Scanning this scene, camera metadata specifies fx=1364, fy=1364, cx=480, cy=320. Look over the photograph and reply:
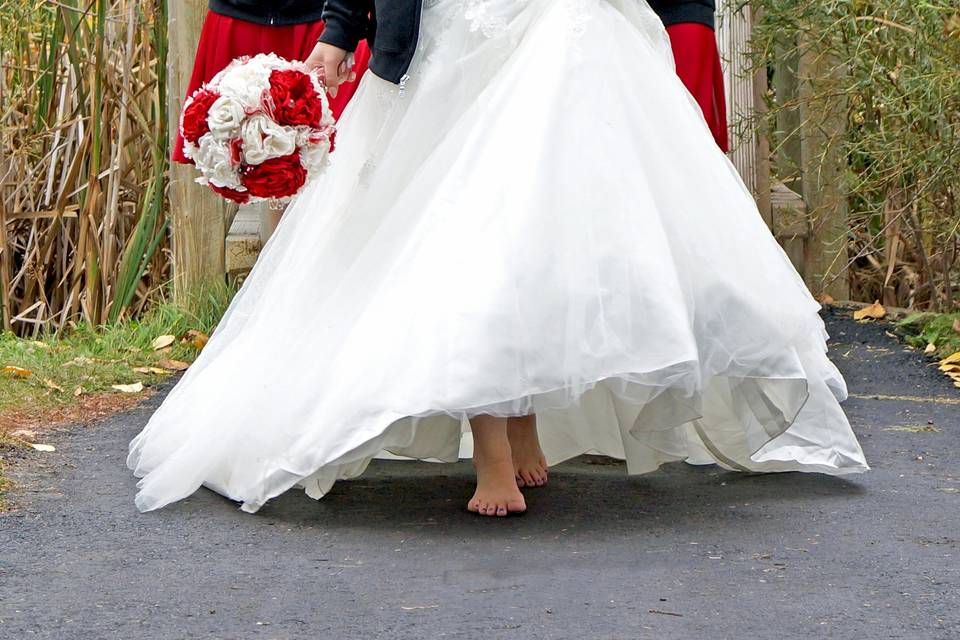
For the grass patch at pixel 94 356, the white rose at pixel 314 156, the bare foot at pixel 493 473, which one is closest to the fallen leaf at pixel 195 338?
the grass patch at pixel 94 356

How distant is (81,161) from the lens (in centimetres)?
597

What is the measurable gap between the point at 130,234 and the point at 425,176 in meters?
3.28

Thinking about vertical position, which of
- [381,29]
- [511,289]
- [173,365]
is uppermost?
[381,29]

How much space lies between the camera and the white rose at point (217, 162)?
2965mm

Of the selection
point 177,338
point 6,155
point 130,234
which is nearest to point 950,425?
point 177,338

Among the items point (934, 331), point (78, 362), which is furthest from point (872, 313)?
point (78, 362)

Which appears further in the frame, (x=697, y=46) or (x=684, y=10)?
(x=697, y=46)

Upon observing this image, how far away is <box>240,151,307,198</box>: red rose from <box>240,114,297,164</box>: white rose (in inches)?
0.8

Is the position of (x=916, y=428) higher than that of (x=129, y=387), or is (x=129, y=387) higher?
(x=916, y=428)

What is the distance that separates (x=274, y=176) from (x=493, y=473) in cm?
81

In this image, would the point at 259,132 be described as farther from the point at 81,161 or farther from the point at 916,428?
the point at 81,161

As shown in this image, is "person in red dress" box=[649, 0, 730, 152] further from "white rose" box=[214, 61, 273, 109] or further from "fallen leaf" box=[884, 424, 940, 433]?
"white rose" box=[214, 61, 273, 109]

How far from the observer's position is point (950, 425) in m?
3.88

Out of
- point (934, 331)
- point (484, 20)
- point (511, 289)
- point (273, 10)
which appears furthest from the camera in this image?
point (934, 331)
